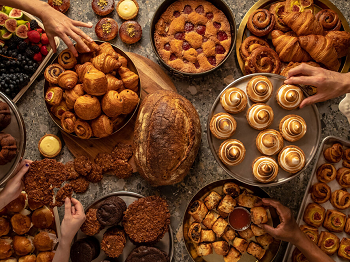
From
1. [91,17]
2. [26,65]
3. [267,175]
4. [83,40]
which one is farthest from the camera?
[91,17]

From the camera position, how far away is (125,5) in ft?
10.8

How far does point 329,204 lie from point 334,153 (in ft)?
1.85

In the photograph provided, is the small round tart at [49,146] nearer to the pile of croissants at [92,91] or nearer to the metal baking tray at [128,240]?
the pile of croissants at [92,91]

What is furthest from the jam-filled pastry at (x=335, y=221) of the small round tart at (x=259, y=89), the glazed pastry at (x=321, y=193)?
the small round tart at (x=259, y=89)

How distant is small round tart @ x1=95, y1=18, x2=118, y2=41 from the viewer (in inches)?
128

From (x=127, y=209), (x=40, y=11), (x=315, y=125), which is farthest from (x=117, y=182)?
(x=315, y=125)

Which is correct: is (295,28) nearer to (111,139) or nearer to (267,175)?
(267,175)

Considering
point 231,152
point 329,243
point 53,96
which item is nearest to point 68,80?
point 53,96

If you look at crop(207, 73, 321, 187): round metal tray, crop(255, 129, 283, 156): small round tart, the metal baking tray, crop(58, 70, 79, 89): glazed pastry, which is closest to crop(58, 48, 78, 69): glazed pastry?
crop(58, 70, 79, 89): glazed pastry

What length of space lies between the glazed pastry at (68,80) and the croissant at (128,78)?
45 centimetres

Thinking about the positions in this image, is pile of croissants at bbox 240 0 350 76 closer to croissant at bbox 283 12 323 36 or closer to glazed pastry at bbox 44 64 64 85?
croissant at bbox 283 12 323 36

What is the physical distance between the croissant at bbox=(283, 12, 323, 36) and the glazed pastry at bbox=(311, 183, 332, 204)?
1.59m

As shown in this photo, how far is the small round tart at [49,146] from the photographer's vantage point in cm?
319

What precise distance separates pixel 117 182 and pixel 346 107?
261cm
